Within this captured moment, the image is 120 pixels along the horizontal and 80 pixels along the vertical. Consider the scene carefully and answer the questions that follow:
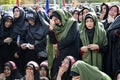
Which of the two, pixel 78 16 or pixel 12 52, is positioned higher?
pixel 78 16

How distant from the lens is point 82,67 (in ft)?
12.1

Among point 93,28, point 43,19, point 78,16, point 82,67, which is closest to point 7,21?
point 43,19

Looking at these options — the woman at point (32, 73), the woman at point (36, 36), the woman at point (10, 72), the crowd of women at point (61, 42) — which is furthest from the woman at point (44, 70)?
the woman at point (32, 73)

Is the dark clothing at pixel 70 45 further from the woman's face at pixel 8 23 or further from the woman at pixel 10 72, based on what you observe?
the woman's face at pixel 8 23

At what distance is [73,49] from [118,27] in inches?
33.3

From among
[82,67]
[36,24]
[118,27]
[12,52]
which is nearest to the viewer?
[82,67]

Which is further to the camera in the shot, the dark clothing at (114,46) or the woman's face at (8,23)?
the woman's face at (8,23)

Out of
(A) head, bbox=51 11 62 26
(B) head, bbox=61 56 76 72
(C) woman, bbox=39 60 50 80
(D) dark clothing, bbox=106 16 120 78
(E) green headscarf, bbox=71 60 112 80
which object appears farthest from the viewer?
(C) woman, bbox=39 60 50 80

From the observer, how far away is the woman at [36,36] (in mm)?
6469

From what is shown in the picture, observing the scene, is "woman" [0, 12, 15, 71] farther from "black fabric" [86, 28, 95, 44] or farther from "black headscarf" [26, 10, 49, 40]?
"black fabric" [86, 28, 95, 44]

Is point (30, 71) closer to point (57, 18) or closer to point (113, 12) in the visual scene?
point (57, 18)

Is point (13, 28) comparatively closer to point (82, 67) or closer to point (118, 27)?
point (118, 27)

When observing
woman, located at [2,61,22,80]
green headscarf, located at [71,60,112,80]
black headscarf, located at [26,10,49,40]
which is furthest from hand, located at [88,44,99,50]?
woman, located at [2,61,22,80]

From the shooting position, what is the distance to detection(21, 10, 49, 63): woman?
647 cm
